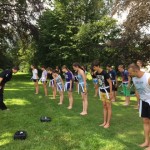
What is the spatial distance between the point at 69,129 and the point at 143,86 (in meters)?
3.44

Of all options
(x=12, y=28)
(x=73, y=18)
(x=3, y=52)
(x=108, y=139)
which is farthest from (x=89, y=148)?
(x=73, y=18)

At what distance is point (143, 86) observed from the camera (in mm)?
7426

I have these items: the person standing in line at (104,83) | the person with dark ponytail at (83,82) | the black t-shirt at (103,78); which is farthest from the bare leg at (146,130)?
the person with dark ponytail at (83,82)

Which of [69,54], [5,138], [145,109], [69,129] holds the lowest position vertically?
[5,138]

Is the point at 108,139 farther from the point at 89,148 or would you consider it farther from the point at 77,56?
the point at 77,56

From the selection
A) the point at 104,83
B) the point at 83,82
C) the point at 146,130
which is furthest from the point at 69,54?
the point at 146,130

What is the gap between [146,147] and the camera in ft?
26.2

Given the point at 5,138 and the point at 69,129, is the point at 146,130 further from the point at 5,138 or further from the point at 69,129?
the point at 5,138

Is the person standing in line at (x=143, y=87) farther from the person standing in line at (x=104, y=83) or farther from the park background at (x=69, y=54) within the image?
the person standing in line at (x=104, y=83)

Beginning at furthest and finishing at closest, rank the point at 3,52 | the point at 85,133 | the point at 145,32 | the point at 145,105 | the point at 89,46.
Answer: the point at 89,46 → the point at 3,52 → the point at 145,32 → the point at 85,133 → the point at 145,105

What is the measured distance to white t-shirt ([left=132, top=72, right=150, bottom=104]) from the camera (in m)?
7.35

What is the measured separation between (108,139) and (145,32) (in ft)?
71.7

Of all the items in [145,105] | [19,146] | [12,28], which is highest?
[12,28]

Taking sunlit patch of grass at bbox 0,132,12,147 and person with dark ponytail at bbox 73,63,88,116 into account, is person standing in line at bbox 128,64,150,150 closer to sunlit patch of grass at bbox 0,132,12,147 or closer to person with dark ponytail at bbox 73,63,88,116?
sunlit patch of grass at bbox 0,132,12,147
